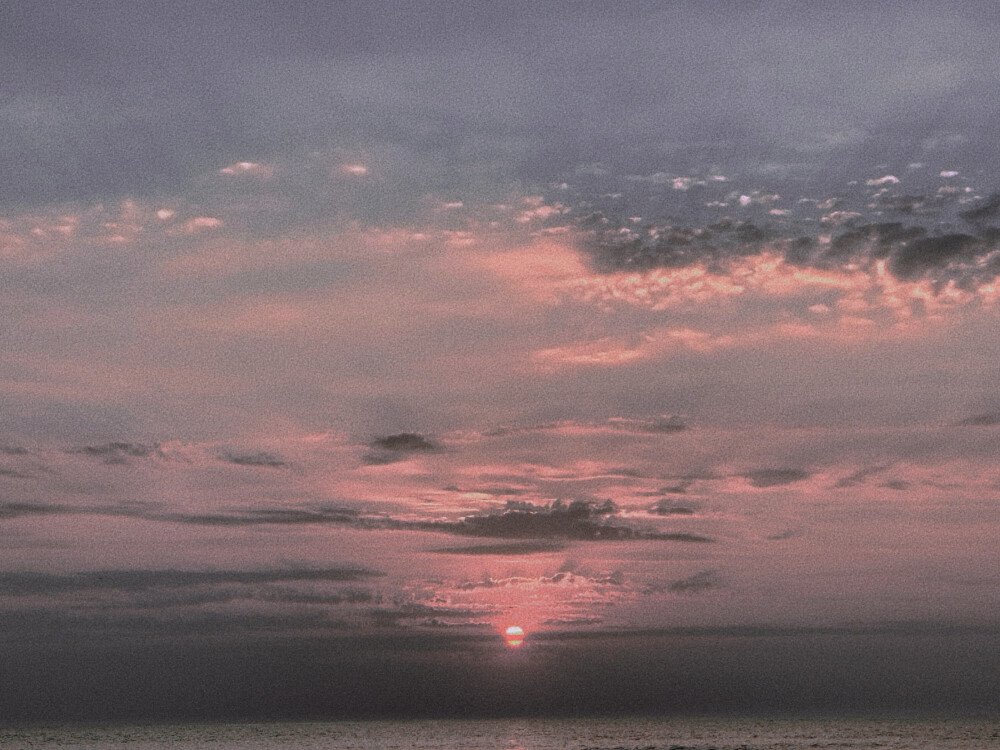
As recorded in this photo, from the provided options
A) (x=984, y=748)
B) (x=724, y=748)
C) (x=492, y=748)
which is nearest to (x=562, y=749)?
(x=492, y=748)

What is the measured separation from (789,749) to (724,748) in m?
11.1

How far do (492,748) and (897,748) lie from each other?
71.8 metres

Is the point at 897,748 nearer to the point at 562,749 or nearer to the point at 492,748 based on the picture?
the point at 562,749

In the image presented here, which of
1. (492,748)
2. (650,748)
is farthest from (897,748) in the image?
(492,748)

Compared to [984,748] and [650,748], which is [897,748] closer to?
[984,748]

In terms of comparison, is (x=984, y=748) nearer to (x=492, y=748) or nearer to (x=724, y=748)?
(x=724, y=748)

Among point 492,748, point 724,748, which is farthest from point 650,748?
point 492,748

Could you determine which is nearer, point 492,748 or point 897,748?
point 897,748

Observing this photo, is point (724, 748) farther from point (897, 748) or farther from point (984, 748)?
point (984, 748)

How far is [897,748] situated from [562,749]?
58.3m

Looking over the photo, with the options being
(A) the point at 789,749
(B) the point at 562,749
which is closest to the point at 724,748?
(A) the point at 789,749

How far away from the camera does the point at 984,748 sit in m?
189

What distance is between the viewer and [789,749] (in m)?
184

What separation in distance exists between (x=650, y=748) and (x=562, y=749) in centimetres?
1592
